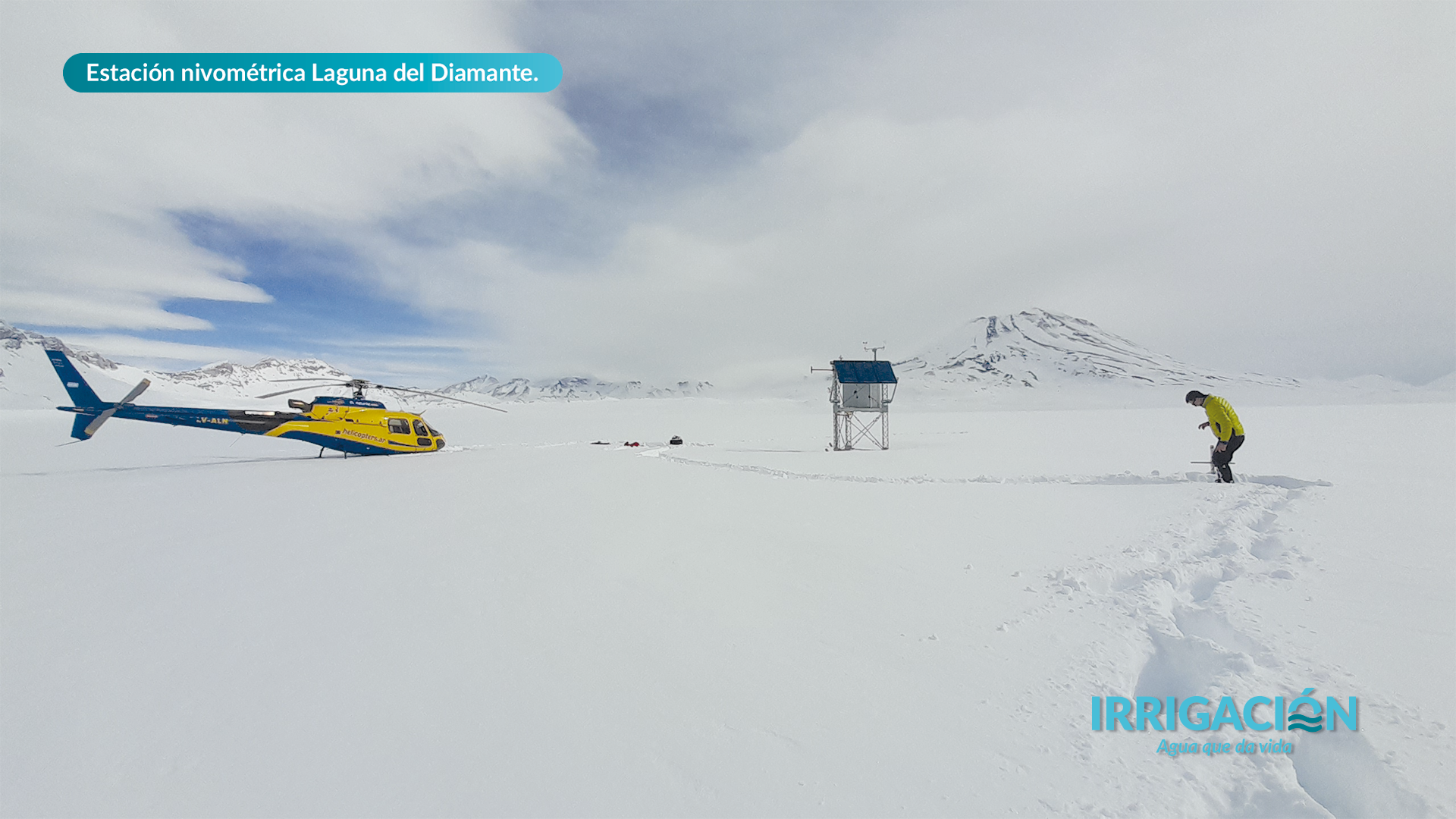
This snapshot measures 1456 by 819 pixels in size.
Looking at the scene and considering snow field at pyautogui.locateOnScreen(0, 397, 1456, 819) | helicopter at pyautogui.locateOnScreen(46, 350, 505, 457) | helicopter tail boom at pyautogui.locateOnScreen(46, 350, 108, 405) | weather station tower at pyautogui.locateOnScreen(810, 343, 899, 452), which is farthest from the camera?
weather station tower at pyautogui.locateOnScreen(810, 343, 899, 452)

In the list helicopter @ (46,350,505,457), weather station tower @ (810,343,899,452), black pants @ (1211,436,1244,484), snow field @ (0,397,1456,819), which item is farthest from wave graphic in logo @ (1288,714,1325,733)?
weather station tower @ (810,343,899,452)

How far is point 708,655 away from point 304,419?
25.6 metres

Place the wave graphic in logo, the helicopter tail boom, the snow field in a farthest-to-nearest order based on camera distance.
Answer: the helicopter tail boom, the wave graphic in logo, the snow field

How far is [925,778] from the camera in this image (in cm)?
348

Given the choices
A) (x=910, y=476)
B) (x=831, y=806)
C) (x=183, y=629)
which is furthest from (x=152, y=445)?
(x=831, y=806)

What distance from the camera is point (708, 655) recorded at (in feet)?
16.7

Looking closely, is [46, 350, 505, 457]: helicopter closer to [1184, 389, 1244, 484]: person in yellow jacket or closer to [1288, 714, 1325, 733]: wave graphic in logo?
[1288, 714, 1325, 733]: wave graphic in logo

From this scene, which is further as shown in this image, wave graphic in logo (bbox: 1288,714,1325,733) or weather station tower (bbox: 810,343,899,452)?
weather station tower (bbox: 810,343,899,452)

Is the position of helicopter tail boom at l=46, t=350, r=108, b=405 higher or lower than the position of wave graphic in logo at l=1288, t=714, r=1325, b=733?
higher

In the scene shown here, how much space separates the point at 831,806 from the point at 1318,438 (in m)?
48.5

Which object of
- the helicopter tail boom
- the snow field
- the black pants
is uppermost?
the helicopter tail boom

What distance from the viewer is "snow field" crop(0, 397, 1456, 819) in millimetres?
3447

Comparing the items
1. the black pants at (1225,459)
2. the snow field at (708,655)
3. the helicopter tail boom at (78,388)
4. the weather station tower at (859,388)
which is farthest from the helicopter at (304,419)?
the black pants at (1225,459)

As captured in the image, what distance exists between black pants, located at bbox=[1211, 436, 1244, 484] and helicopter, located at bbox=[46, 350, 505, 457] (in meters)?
26.5
